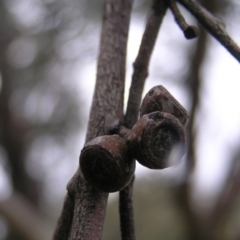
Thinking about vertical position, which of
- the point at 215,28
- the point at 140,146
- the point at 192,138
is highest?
the point at 192,138

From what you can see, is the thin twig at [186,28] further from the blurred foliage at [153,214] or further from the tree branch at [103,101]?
the blurred foliage at [153,214]

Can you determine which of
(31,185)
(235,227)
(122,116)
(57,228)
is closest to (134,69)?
(122,116)

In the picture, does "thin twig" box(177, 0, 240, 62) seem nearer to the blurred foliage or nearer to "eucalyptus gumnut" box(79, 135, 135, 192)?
"eucalyptus gumnut" box(79, 135, 135, 192)

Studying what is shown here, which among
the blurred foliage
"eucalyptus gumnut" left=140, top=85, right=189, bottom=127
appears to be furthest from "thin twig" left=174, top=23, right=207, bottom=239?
"eucalyptus gumnut" left=140, top=85, right=189, bottom=127

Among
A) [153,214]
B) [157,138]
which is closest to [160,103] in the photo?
[157,138]

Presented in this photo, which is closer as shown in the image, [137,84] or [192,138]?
[137,84]

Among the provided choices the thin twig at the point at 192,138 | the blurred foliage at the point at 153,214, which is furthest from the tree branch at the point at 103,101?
the blurred foliage at the point at 153,214

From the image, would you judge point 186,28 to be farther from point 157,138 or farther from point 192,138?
point 192,138
